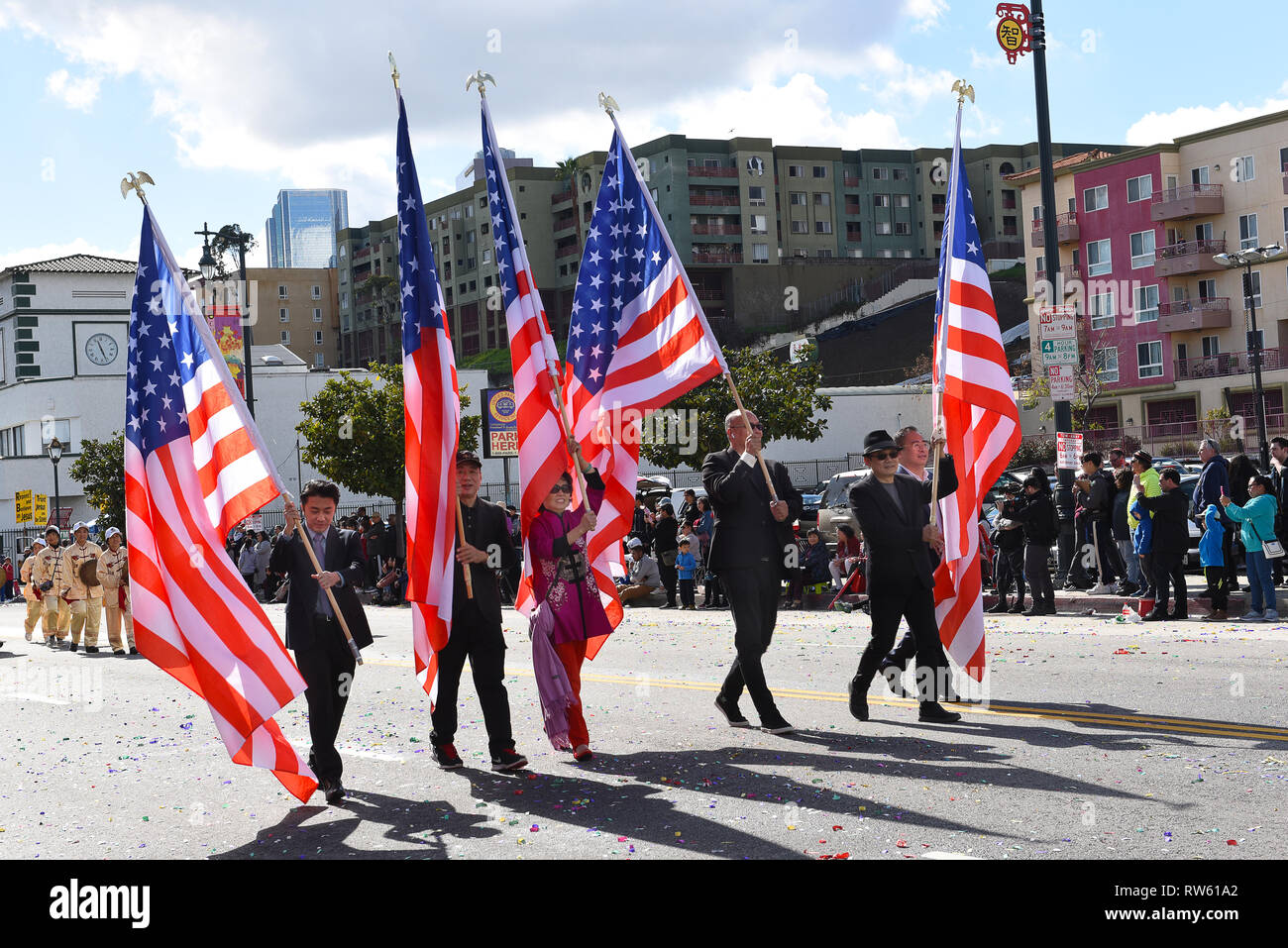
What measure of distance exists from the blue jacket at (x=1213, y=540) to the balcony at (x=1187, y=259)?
48837 millimetres

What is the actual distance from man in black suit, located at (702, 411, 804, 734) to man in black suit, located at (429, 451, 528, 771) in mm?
1397

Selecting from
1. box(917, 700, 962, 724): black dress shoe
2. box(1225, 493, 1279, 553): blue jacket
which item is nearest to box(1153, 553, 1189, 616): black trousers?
box(1225, 493, 1279, 553): blue jacket

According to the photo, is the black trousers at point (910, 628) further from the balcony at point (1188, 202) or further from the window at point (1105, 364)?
the balcony at point (1188, 202)

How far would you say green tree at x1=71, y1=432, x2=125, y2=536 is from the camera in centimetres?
4838

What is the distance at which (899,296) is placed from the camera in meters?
87.2

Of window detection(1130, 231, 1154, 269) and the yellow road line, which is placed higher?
window detection(1130, 231, 1154, 269)

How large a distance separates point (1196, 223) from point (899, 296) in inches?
1041

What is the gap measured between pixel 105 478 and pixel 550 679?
45.1 m

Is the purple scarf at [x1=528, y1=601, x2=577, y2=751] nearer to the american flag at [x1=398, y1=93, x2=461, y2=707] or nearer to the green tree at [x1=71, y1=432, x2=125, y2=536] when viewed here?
the american flag at [x1=398, y1=93, x2=461, y2=707]

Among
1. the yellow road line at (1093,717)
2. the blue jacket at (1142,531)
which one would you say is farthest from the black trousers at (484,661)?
the blue jacket at (1142,531)

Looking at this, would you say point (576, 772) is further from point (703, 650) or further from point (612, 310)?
point (703, 650)
